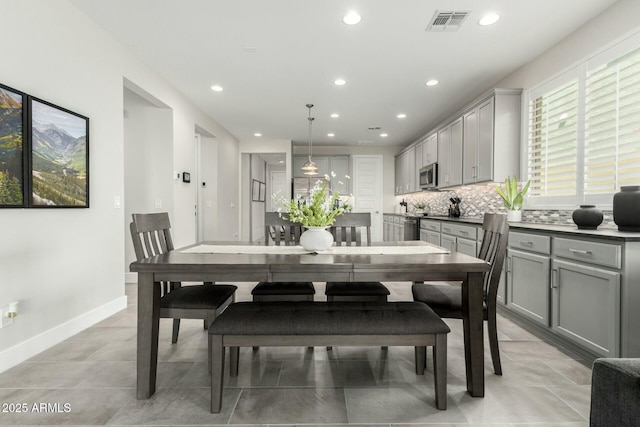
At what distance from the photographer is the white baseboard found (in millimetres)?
2154

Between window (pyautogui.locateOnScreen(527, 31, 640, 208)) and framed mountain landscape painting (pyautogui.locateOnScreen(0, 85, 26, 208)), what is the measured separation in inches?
170

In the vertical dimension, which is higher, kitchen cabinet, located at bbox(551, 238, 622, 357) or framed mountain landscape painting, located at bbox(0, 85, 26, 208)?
framed mountain landscape painting, located at bbox(0, 85, 26, 208)

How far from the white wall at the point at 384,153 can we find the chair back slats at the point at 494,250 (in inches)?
265

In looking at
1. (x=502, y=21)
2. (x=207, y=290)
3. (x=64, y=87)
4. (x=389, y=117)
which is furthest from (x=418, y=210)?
(x=64, y=87)

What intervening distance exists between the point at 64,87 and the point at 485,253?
3.42m

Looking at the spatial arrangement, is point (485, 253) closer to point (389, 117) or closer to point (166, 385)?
point (166, 385)

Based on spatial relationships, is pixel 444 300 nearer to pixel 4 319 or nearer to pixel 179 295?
pixel 179 295

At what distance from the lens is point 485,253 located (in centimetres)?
224

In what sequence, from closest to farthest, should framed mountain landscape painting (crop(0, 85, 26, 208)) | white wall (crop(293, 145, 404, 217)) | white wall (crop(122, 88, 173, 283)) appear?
1. framed mountain landscape painting (crop(0, 85, 26, 208))
2. white wall (crop(122, 88, 173, 283))
3. white wall (crop(293, 145, 404, 217))

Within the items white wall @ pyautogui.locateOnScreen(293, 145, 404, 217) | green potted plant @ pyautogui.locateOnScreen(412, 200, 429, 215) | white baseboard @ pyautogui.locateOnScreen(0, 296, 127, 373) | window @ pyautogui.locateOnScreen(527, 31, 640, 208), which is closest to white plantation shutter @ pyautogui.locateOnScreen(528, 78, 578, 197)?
window @ pyautogui.locateOnScreen(527, 31, 640, 208)

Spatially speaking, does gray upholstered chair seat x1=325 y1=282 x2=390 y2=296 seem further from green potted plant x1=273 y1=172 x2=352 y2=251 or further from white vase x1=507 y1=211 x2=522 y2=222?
white vase x1=507 y1=211 x2=522 y2=222

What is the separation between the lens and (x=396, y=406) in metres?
1.74

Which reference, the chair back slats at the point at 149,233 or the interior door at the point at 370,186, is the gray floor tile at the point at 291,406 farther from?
the interior door at the point at 370,186

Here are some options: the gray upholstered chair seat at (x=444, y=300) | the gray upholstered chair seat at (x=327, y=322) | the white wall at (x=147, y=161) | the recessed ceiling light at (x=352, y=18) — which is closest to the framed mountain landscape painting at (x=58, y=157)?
the white wall at (x=147, y=161)
